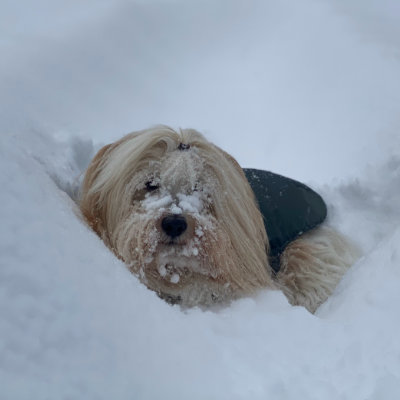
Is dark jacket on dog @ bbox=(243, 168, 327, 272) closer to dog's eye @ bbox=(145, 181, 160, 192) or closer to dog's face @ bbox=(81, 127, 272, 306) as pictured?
dog's face @ bbox=(81, 127, 272, 306)

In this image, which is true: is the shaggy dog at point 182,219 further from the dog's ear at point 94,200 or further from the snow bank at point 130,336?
the snow bank at point 130,336

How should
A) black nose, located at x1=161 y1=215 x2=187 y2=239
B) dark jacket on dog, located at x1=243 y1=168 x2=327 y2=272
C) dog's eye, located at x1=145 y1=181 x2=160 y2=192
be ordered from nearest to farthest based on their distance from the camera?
black nose, located at x1=161 y1=215 x2=187 y2=239 → dog's eye, located at x1=145 y1=181 x2=160 y2=192 → dark jacket on dog, located at x1=243 y1=168 x2=327 y2=272

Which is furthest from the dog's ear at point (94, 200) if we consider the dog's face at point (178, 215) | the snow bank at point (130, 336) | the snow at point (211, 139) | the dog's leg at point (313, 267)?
the snow bank at point (130, 336)

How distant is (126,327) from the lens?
104cm

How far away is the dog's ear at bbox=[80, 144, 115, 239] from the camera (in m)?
2.56

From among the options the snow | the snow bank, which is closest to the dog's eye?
the snow

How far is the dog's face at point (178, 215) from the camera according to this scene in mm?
2252

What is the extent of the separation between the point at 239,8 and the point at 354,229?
3767 mm

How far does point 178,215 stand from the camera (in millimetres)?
2234

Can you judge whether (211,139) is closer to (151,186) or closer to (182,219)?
(151,186)

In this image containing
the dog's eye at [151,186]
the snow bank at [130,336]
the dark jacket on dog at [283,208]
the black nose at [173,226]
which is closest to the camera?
the snow bank at [130,336]

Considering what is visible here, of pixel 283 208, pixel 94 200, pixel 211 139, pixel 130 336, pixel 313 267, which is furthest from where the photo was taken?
pixel 211 139

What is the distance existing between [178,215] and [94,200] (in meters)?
0.61

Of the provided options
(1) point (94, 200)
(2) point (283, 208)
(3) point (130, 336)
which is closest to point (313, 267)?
(2) point (283, 208)
